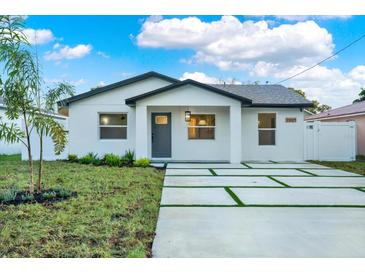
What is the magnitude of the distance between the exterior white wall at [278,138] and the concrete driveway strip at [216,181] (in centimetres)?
481

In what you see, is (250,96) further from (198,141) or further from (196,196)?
(196,196)

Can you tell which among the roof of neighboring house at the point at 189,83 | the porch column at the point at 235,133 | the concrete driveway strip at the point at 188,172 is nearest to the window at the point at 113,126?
the roof of neighboring house at the point at 189,83

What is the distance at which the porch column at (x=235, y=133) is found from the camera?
1264cm

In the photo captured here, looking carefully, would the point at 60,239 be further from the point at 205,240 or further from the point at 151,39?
the point at 151,39

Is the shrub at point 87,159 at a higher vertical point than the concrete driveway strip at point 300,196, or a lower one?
higher

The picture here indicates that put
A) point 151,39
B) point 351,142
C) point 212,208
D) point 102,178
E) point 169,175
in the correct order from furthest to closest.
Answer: point 151,39, point 351,142, point 169,175, point 102,178, point 212,208

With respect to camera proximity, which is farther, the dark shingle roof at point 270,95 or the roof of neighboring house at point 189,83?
the dark shingle roof at point 270,95

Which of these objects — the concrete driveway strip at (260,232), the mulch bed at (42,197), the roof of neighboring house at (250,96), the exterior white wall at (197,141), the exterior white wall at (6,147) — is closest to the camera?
the concrete driveway strip at (260,232)

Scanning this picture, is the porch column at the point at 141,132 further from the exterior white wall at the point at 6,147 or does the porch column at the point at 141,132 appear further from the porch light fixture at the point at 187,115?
the exterior white wall at the point at 6,147

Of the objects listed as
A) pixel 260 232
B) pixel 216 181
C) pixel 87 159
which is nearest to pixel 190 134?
pixel 87 159
